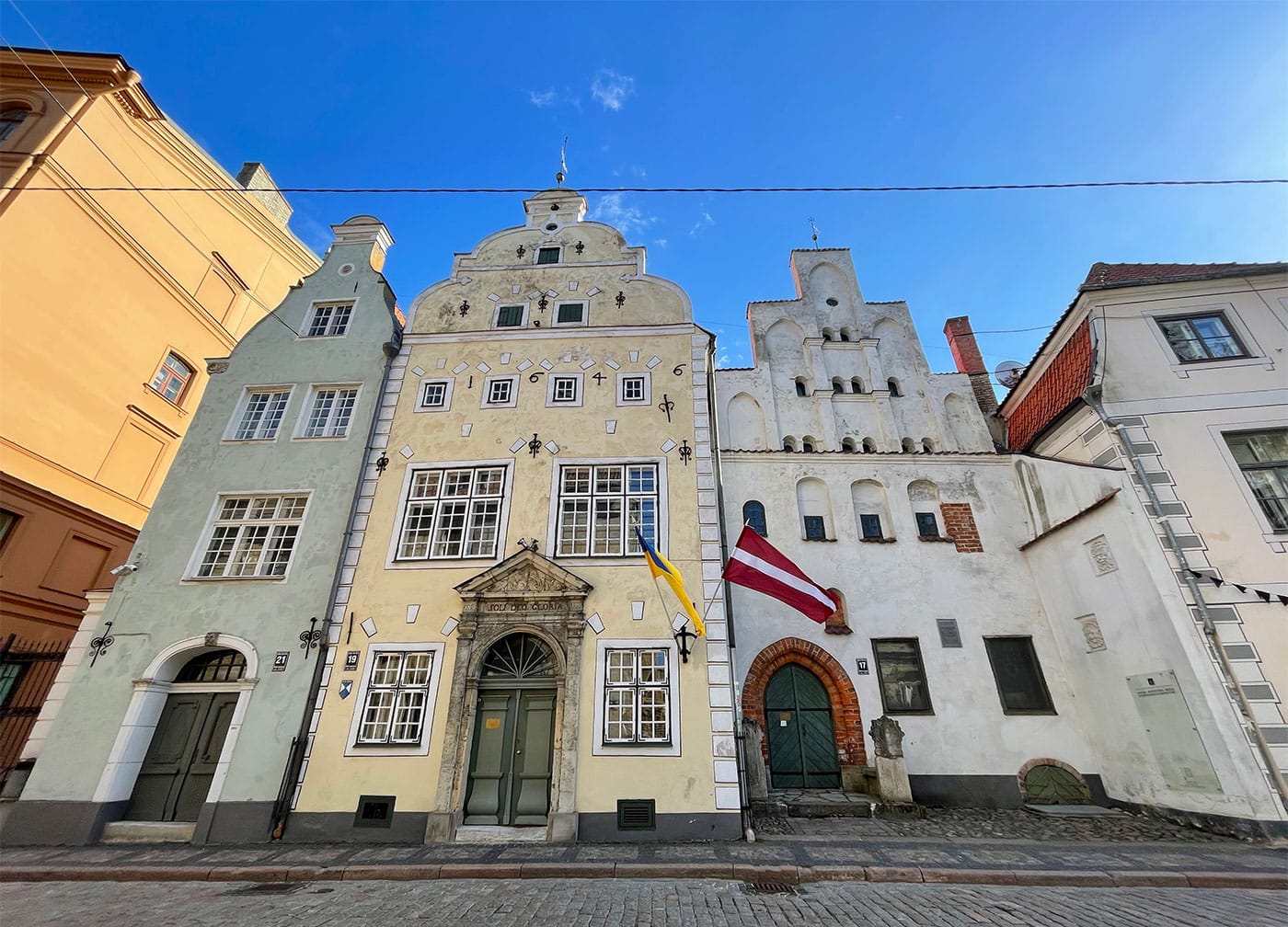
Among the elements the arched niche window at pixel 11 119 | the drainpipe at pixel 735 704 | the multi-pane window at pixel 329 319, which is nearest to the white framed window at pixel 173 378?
the arched niche window at pixel 11 119

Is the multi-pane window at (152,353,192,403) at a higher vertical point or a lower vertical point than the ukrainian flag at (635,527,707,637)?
higher

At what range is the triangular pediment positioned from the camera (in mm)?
10594

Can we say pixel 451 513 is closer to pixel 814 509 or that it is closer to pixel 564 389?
pixel 564 389

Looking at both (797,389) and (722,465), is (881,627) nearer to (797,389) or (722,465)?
(722,465)

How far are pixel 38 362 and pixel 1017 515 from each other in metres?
26.0

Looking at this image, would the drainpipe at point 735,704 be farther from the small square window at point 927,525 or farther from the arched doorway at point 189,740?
the arched doorway at point 189,740

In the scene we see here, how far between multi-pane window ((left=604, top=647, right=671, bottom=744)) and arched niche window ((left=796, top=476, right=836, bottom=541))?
232 inches

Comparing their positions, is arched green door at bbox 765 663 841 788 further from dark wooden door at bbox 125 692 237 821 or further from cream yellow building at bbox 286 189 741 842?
dark wooden door at bbox 125 692 237 821

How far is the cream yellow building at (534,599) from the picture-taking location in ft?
30.8

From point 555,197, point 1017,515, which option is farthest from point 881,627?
point 555,197

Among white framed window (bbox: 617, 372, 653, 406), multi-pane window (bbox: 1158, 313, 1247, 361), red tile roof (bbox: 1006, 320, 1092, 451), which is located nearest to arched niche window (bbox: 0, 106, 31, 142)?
white framed window (bbox: 617, 372, 653, 406)

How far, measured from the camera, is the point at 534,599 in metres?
10.6

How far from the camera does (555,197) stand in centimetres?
1678

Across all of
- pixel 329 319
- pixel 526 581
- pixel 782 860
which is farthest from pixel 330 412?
pixel 782 860
